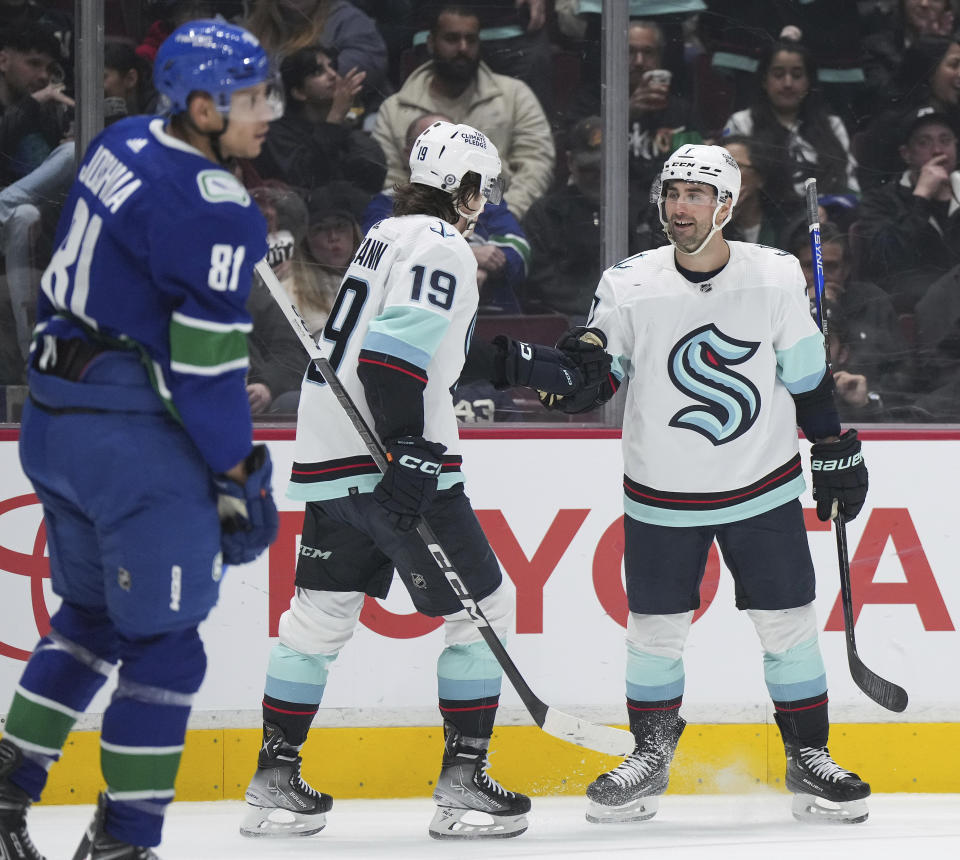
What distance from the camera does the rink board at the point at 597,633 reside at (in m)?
3.35

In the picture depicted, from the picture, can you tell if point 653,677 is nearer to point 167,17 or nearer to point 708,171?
point 708,171

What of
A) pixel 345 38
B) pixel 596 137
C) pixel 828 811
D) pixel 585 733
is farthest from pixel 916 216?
pixel 585 733

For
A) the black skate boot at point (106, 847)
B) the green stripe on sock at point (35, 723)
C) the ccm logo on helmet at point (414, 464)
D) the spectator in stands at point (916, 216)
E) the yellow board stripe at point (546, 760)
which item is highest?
the spectator in stands at point (916, 216)

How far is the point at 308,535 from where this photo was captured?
2904 mm

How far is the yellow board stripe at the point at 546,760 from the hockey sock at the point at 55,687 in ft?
3.73

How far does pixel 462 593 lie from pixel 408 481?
0.91ft

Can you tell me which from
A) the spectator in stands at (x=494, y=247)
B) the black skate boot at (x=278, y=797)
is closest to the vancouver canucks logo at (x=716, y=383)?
the spectator in stands at (x=494, y=247)

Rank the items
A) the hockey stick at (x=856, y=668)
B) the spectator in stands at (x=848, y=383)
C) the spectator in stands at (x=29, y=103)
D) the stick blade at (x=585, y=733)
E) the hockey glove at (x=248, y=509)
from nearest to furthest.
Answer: the hockey glove at (x=248, y=509)
the stick blade at (x=585, y=733)
the hockey stick at (x=856, y=668)
the spectator in stands at (x=29, y=103)
the spectator in stands at (x=848, y=383)

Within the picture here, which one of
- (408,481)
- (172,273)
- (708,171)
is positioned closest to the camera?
(172,273)

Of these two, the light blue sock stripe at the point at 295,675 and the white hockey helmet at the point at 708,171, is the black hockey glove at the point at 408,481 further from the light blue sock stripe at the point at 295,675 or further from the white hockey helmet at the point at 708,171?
the white hockey helmet at the point at 708,171

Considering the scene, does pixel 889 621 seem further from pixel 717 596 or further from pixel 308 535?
pixel 308 535

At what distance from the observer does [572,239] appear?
383cm

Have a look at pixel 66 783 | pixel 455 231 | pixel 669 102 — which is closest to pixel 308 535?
pixel 455 231

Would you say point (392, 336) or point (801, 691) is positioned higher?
point (392, 336)
